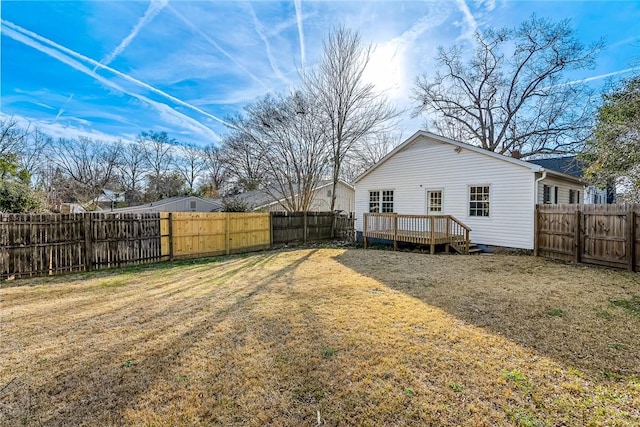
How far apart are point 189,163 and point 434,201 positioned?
34.5 meters

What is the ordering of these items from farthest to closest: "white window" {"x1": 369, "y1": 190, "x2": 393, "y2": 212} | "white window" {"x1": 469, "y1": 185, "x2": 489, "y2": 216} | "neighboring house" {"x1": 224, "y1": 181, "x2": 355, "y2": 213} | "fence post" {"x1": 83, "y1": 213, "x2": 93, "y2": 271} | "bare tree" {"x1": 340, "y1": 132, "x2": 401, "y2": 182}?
"neighboring house" {"x1": 224, "y1": 181, "x2": 355, "y2": 213} < "bare tree" {"x1": 340, "y1": 132, "x2": 401, "y2": 182} < "white window" {"x1": 369, "y1": 190, "x2": 393, "y2": 212} < "white window" {"x1": 469, "y1": 185, "x2": 489, "y2": 216} < "fence post" {"x1": 83, "y1": 213, "x2": 93, "y2": 271}

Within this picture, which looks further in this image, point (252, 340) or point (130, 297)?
point (130, 297)

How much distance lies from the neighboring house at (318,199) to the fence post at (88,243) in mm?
11728

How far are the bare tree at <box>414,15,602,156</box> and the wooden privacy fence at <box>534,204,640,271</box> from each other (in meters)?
12.8

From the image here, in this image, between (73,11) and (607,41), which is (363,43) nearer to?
(73,11)

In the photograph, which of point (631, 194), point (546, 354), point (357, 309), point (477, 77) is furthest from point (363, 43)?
point (546, 354)

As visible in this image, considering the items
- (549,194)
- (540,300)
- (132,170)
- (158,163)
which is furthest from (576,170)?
(132,170)

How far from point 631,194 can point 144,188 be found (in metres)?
42.1

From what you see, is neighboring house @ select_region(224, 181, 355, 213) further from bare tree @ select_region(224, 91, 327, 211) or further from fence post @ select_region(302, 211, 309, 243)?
fence post @ select_region(302, 211, 309, 243)

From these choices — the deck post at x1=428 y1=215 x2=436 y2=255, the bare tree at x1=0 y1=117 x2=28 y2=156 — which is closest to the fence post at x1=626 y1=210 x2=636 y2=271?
the deck post at x1=428 y1=215 x2=436 y2=255

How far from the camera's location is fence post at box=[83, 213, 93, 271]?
7469mm

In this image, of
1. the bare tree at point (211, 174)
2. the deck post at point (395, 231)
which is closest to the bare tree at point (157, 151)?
the bare tree at point (211, 174)

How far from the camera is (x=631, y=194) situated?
6770 mm

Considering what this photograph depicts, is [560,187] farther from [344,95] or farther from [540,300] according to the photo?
[344,95]
